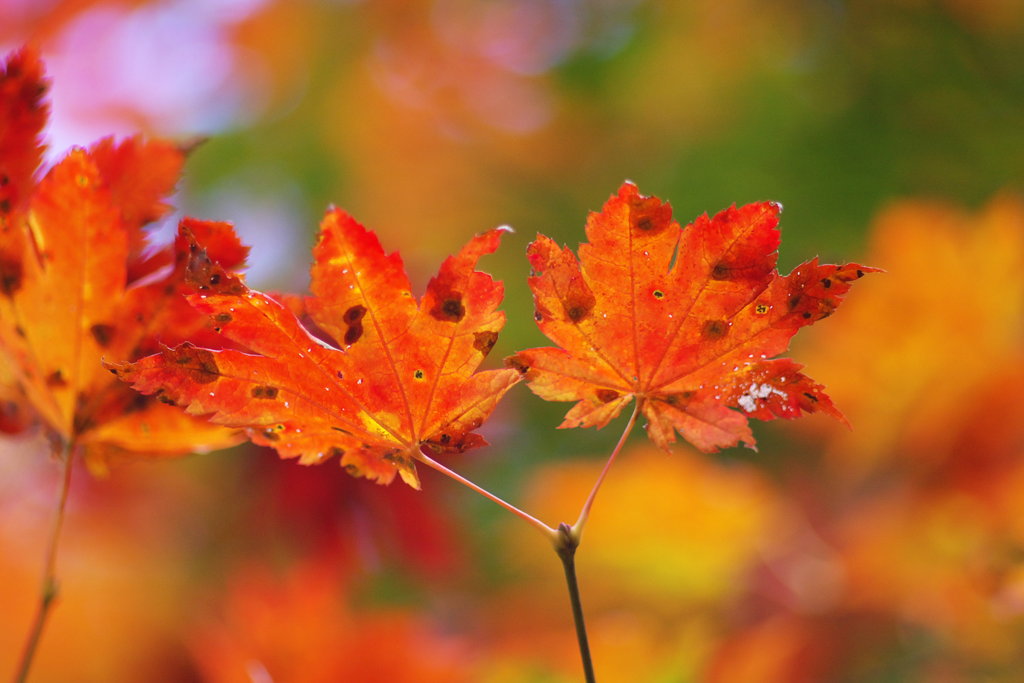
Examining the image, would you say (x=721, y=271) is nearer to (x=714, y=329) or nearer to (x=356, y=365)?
(x=714, y=329)

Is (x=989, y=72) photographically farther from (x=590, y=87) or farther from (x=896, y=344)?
(x=590, y=87)

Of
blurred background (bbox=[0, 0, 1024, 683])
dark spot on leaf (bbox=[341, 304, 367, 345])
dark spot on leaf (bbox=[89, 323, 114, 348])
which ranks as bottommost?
blurred background (bbox=[0, 0, 1024, 683])

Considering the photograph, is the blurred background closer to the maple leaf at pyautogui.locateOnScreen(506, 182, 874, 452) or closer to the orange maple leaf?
the orange maple leaf

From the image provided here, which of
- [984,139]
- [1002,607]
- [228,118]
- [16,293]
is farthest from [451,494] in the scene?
[228,118]

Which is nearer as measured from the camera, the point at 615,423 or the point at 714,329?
the point at 714,329

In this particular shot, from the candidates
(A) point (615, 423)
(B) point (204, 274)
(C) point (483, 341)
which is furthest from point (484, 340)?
(A) point (615, 423)

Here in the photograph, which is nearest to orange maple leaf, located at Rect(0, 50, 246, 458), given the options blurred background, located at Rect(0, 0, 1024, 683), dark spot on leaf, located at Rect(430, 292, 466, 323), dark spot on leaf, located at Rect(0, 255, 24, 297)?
dark spot on leaf, located at Rect(0, 255, 24, 297)
